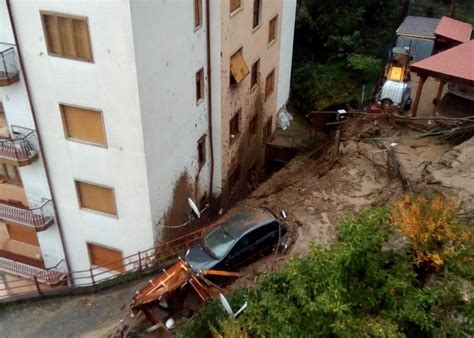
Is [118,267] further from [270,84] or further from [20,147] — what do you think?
[270,84]

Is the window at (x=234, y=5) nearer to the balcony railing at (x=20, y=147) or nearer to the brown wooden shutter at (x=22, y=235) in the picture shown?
the balcony railing at (x=20, y=147)

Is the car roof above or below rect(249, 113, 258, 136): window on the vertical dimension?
above

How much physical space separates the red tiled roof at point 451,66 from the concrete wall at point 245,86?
7087 millimetres

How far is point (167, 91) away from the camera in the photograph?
56.5 ft

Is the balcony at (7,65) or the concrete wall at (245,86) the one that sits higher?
the balcony at (7,65)

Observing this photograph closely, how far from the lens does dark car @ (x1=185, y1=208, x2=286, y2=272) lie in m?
15.8

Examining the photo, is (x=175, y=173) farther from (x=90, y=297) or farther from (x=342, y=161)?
(x=342, y=161)

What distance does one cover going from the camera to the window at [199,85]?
19.7 meters

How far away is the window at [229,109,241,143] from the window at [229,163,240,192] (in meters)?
1.83

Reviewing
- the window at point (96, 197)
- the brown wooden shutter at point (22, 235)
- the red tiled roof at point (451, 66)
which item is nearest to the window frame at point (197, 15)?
the window at point (96, 197)

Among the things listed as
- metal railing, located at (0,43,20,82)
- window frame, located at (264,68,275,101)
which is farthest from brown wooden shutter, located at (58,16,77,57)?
window frame, located at (264,68,275,101)

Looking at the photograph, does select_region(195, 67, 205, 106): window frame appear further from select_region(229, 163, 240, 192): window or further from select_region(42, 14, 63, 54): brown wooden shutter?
select_region(42, 14, 63, 54): brown wooden shutter

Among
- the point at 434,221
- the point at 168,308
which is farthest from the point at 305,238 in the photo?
the point at 434,221

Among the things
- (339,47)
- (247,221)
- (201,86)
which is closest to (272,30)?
(201,86)
